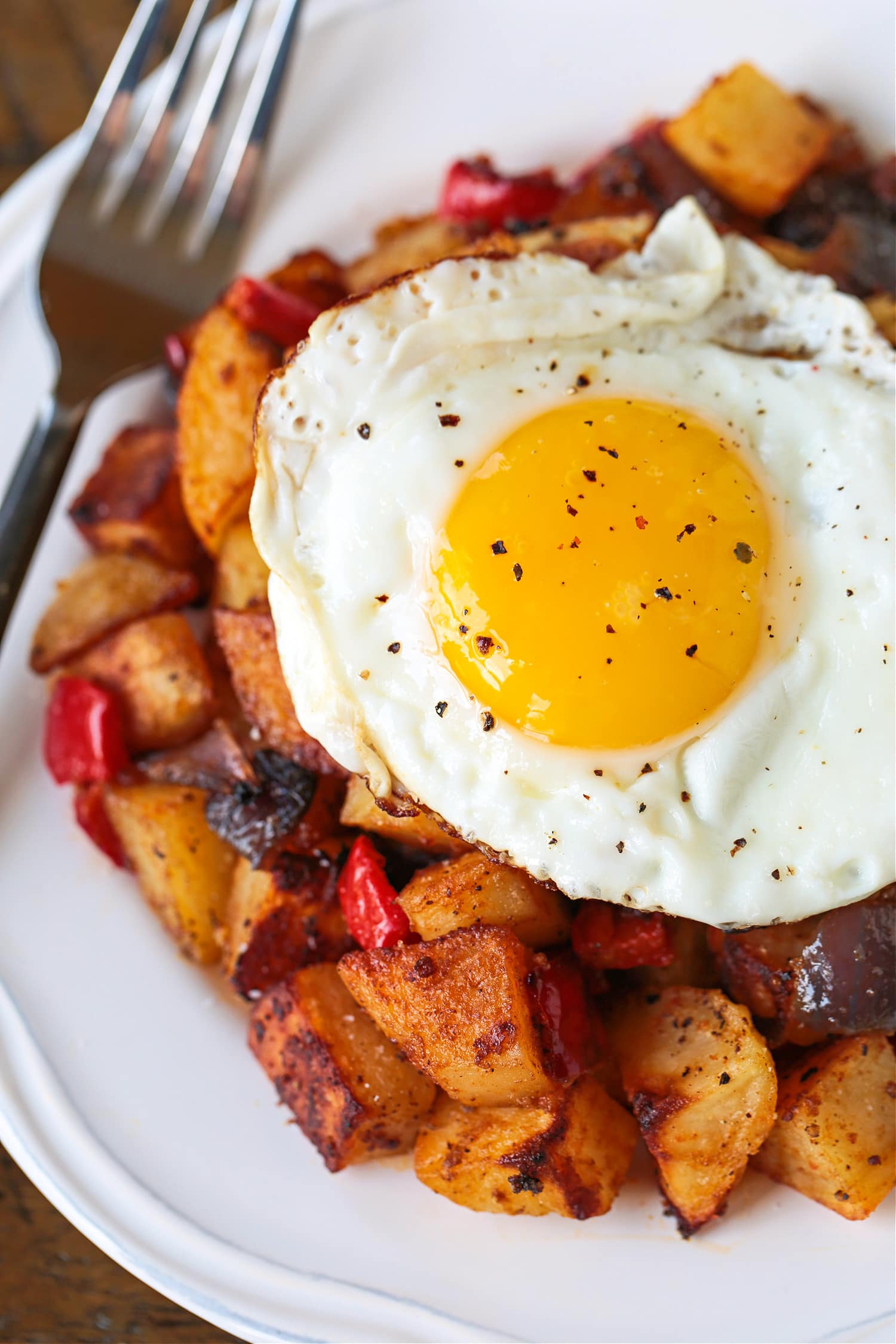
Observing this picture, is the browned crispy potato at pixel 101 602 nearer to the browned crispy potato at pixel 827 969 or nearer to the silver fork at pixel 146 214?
the silver fork at pixel 146 214

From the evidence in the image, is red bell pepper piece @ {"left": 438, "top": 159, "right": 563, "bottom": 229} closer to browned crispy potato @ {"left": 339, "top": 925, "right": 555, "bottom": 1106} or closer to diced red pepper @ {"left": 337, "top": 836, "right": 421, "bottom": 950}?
diced red pepper @ {"left": 337, "top": 836, "right": 421, "bottom": 950}

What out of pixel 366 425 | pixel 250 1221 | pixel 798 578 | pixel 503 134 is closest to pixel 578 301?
pixel 366 425

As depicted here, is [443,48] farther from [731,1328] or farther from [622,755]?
[731,1328]

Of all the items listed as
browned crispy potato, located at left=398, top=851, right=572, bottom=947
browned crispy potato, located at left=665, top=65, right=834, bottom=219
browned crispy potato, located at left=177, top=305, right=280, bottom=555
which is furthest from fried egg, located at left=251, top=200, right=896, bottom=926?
browned crispy potato, located at left=665, top=65, right=834, bottom=219

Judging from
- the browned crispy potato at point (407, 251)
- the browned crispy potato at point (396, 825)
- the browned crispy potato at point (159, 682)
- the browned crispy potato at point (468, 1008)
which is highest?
the browned crispy potato at point (407, 251)

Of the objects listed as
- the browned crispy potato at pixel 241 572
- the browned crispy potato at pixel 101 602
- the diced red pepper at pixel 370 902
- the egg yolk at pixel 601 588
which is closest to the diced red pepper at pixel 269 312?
the browned crispy potato at pixel 241 572

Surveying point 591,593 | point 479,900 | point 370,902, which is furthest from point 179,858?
point 591,593
